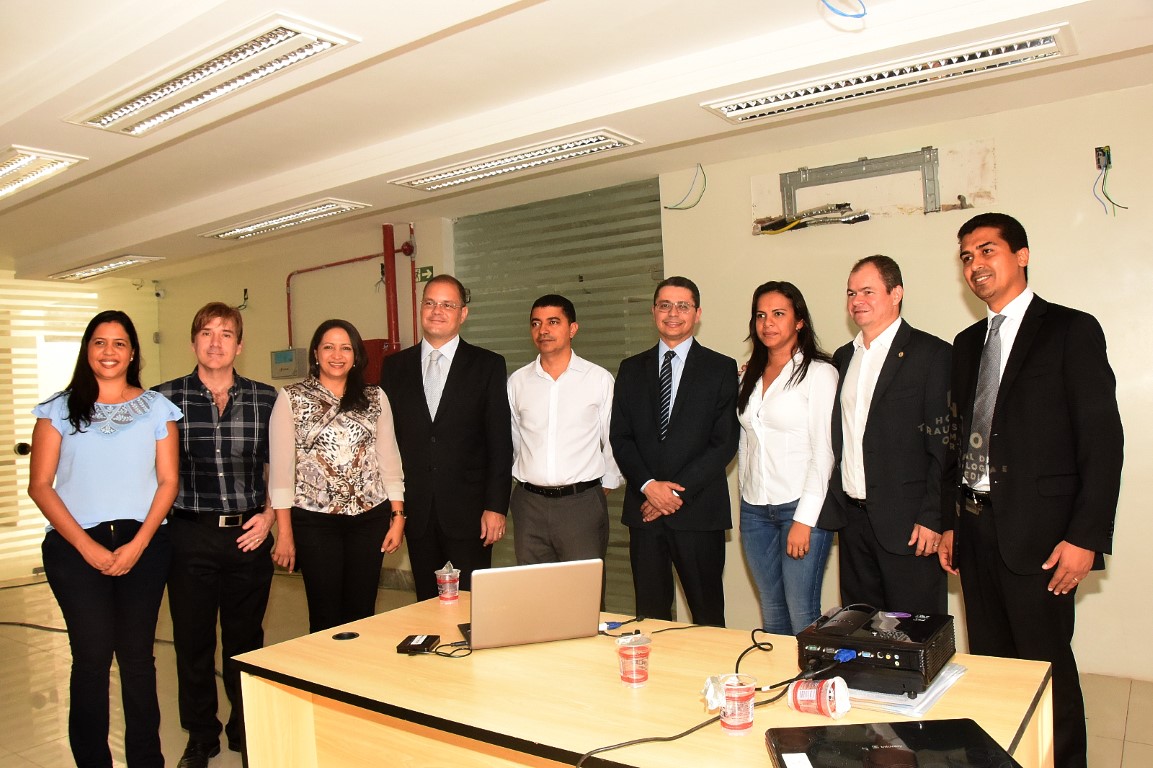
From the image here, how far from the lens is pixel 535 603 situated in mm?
2281

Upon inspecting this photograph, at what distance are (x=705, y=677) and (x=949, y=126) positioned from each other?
335 centimetres

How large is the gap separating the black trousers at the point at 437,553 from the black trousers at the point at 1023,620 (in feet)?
6.27

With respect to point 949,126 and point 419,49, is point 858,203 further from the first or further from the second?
point 419,49

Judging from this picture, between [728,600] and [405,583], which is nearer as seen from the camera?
[728,600]

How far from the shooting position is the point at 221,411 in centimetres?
324

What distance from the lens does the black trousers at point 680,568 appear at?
11.3ft

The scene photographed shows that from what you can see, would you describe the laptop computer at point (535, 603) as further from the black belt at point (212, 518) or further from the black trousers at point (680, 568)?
the black belt at point (212, 518)

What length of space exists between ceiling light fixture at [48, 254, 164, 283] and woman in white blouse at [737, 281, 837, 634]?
5.83 metres

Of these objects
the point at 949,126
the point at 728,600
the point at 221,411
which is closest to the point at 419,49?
the point at 221,411

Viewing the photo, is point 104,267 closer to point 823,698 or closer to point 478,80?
point 478,80

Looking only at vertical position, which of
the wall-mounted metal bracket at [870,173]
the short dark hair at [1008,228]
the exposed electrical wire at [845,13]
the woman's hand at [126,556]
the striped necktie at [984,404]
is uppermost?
the exposed electrical wire at [845,13]

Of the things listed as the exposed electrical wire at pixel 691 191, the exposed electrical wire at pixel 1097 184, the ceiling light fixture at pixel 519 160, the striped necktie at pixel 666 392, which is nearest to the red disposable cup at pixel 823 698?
the striped necktie at pixel 666 392

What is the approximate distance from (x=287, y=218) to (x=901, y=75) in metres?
4.16

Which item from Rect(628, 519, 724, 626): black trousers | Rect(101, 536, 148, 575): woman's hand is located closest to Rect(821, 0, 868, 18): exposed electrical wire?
Rect(628, 519, 724, 626): black trousers
